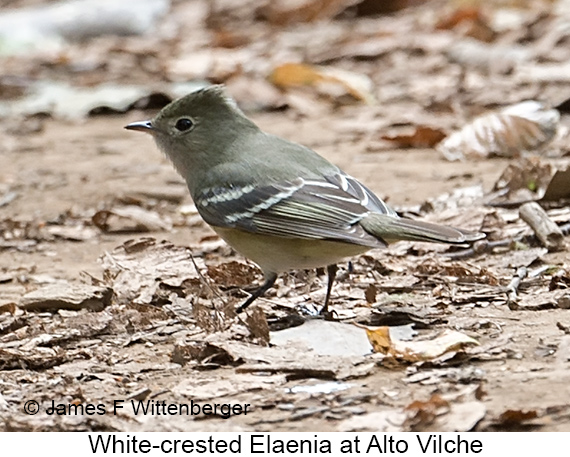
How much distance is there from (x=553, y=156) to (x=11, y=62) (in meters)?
8.22

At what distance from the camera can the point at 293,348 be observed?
4320mm

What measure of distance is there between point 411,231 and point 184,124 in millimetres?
1702

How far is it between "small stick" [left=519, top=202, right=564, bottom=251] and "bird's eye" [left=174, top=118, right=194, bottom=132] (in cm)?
188

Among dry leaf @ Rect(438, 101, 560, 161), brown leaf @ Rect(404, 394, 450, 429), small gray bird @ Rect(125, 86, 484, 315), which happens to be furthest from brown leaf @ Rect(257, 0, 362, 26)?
brown leaf @ Rect(404, 394, 450, 429)

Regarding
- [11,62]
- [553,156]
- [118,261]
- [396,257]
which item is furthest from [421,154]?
[11,62]

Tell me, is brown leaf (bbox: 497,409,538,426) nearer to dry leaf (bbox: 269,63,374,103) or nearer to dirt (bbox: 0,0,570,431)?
dirt (bbox: 0,0,570,431)

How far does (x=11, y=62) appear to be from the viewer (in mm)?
13812

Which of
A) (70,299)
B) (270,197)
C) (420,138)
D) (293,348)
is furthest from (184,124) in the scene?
(420,138)

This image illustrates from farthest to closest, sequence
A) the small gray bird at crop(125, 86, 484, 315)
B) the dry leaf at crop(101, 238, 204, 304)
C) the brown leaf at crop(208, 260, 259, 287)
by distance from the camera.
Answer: the brown leaf at crop(208, 260, 259, 287)
the dry leaf at crop(101, 238, 204, 304)
the small gray bird at crop(125, 86, 484, 315)

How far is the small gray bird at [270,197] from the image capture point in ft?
15.3

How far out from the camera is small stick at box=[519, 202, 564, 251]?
223 inches

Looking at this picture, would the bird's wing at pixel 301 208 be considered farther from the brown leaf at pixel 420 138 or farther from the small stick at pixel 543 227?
the brown leaf at pixel 420 138

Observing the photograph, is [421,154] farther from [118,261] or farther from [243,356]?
[243,356]

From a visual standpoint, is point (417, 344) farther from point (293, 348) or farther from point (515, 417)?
point (515, 417)
